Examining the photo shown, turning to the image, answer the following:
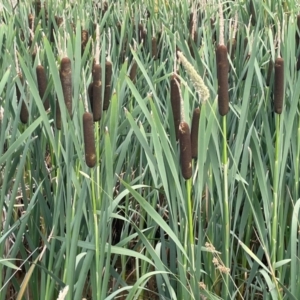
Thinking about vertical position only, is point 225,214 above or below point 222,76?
below

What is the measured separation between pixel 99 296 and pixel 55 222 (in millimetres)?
161

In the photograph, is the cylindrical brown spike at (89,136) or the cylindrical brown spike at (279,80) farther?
the cylindrical brown spike at (279,80)

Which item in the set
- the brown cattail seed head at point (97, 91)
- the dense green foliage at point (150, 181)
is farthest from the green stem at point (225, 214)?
the brown cattail seed head at point (97, 91)

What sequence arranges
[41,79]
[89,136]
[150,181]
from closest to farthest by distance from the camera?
[89,136], [41,79], [150,181]

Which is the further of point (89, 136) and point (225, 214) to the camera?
point (225, 214)

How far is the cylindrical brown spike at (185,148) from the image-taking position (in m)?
0.87

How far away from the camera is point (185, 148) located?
881 millimetres

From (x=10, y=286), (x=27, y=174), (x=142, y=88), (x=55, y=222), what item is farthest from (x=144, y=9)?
(x=55, y=222)

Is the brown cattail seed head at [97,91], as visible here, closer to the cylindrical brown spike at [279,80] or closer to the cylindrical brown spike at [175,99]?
the cylindrical brown spike at [175,99]

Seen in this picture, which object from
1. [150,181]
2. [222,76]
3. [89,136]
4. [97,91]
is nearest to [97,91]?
[97,91]

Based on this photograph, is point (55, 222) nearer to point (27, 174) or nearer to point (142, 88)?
point (27, 174)

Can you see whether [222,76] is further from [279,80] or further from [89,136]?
[89,136]

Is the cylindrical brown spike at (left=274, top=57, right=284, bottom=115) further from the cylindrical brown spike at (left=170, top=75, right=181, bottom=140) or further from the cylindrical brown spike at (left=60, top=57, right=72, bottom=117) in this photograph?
the cylindrical brown spike at (left=60, top=57, right=72, bottom=117)

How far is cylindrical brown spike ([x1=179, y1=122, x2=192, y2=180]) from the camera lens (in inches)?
34.1
